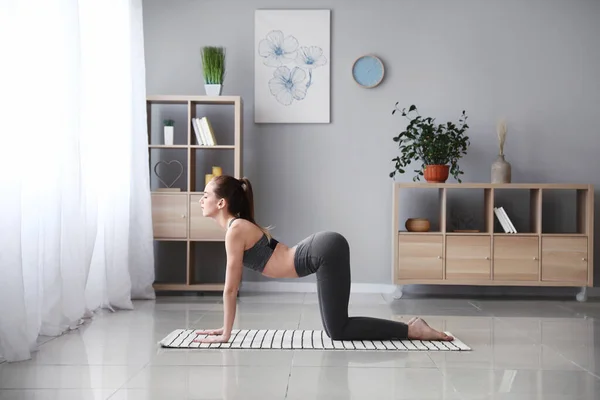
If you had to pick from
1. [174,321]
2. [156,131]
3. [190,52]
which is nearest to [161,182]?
[156,131]

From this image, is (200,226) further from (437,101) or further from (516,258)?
(516,258)

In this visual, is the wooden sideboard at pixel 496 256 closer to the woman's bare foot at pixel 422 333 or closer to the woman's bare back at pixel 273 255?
the woman's bare foot at pixel 422 333

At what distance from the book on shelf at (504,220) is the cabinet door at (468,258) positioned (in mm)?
187

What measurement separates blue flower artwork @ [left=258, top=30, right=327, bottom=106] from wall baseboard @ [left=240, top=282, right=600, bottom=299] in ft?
4.85

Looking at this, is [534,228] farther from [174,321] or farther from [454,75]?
[174,321]

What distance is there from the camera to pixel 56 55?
3.74 meters

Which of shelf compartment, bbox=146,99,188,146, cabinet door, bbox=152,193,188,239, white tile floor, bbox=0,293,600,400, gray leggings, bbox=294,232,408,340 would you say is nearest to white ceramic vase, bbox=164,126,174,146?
shelf compartment, bbox=146,99,188,146

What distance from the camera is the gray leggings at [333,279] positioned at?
10.9ft

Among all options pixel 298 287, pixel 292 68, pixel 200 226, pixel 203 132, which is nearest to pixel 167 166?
pixel 203 132

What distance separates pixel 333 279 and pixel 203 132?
2485mm

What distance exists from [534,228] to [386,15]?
6.74ft

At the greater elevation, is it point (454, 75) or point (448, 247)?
point (454, 75)

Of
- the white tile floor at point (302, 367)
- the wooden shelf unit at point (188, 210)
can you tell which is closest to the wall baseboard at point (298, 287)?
the wooden shelf unit at point (188, 210)

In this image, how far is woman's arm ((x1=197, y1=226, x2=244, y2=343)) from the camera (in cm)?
325
